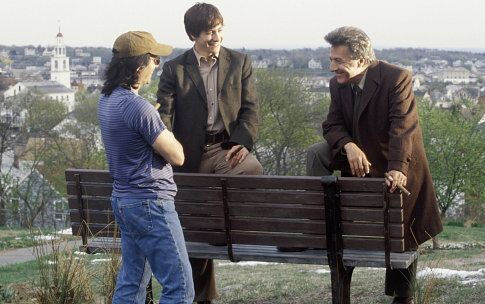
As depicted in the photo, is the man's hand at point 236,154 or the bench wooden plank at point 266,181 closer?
the bench wooden plank at point 266,181

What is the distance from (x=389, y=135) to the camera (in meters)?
5.33

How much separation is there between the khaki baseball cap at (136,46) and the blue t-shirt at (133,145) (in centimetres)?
19

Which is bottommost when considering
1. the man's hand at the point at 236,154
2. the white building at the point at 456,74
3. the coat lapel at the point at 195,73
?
the white building at the point at 456,74

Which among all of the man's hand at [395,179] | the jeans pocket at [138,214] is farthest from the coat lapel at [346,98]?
the jeans pocket at [138,214]

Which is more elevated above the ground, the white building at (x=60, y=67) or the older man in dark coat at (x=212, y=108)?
the older man in dark coat at (x=212, y=108)

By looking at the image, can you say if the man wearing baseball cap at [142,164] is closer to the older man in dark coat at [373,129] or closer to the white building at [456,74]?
the older man in dark coat at [373,129]

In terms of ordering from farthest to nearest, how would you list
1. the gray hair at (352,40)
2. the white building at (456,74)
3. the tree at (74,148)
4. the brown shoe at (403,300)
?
the white building at (456,74) < the tree at (74,148) < the brown shoe at (403,300) < the gray hair at (352,40)

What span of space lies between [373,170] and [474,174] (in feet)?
107

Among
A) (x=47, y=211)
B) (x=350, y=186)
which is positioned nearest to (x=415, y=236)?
(x=350, y=186)

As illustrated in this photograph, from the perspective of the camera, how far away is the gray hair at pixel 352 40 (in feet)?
17.4

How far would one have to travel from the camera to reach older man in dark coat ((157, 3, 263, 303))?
19.3 feet

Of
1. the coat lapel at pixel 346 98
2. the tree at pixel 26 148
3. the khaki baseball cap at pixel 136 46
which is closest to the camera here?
the khaki baseball cap at pixel 136 46

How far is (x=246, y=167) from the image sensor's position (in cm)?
589

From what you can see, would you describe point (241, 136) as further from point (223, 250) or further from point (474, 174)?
point (474, 174)
